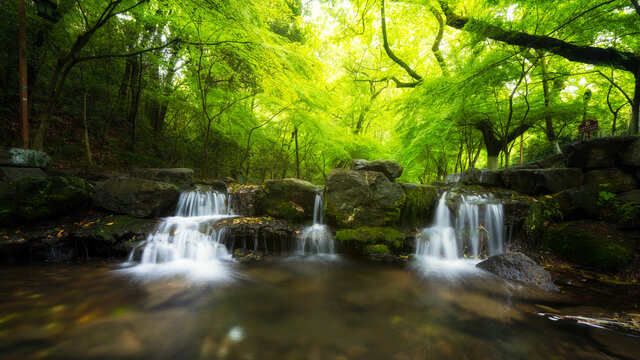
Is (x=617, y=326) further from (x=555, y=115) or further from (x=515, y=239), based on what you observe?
(x=555, y=115)

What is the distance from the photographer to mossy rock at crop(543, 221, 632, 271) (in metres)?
3.78

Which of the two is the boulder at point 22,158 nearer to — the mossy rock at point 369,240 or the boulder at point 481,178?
the mossy rock at point 369,240

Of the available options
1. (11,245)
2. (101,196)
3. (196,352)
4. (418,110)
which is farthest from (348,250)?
(11,245)

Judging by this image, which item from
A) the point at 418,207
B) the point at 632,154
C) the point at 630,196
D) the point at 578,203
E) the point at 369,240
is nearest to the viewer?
the point at 630,196

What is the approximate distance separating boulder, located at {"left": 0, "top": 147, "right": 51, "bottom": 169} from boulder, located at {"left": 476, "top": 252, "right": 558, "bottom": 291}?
10.7 metres

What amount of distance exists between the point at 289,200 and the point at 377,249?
2.60 meters

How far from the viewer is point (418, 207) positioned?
5.87 m

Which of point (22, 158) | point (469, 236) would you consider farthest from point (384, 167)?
point (22, 158)

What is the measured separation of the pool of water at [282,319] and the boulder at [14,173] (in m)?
2.50

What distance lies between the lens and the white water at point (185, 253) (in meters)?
4.04

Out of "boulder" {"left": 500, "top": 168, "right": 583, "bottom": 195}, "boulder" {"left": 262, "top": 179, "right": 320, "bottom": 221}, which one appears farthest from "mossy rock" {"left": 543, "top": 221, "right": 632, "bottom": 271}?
"boulder" {"left": 262, "top": 179, "right": 320, "bottom": 221}

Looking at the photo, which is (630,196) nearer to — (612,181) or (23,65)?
(612,181)

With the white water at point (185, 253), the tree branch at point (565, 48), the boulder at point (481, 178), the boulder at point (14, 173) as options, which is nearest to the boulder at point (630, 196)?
the boulder at point (481, 178)

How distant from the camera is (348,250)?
17.2ft
